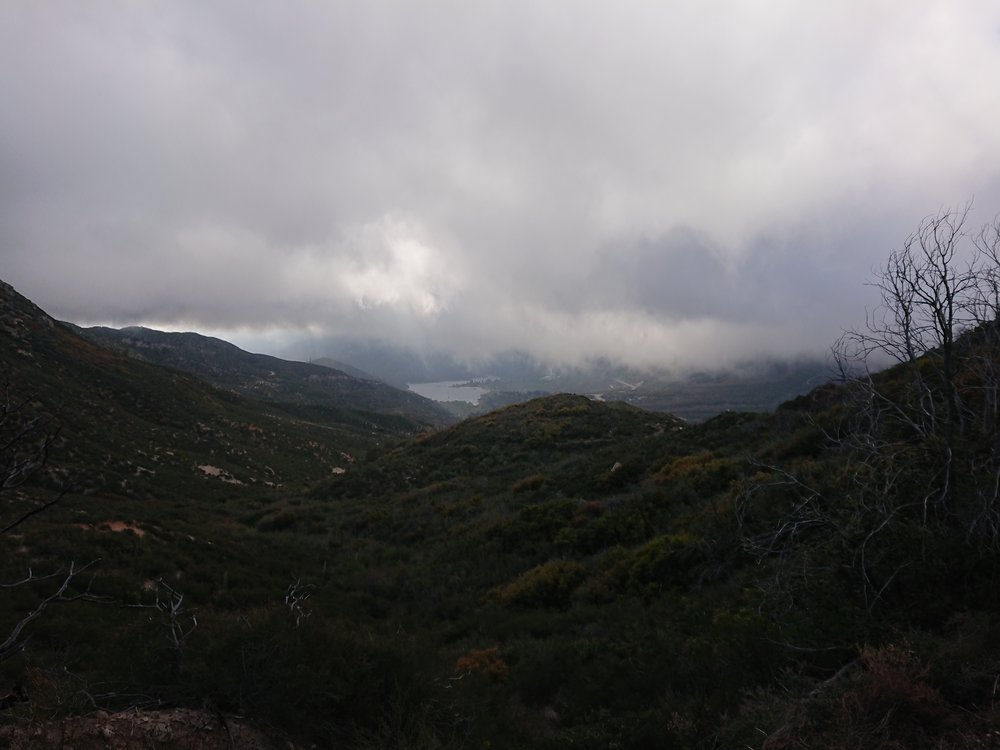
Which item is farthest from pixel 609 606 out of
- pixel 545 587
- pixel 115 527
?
pixel 115 527

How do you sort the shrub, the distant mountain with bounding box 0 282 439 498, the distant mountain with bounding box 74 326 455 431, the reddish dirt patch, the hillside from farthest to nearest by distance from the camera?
the distant mountain with bounding box 74 326 455 431 < the distant mountain with bounding box 0 282 439 498 < the reddish dirt patch < the shrub < the hillside

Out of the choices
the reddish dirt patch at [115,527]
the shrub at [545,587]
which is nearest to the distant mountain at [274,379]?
the reddish dirt patch at [115,527]

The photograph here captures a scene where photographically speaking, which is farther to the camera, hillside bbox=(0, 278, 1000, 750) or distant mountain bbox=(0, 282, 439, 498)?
distant mountain bbox=(0, 282, 439, 498)

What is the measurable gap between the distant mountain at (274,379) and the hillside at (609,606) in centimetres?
8974

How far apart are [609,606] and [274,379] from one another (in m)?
164

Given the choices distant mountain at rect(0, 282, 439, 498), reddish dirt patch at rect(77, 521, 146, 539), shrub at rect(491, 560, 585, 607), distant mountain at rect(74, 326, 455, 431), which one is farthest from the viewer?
distant mountain at rect(74, 326, 455, 431)

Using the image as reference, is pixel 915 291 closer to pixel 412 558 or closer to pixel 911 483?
pixel 911 483

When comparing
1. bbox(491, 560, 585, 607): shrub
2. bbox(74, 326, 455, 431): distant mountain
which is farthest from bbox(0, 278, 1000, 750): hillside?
bbox(74, 326, 455, 431): distant mountain

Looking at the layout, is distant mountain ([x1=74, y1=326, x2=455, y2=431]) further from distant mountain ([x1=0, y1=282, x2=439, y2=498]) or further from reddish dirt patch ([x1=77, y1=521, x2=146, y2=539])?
reddish dirt patch ([x1=77, y1=521, x2=146, y2=539])

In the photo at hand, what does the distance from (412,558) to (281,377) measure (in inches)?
6465

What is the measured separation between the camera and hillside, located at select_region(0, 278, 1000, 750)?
3.80 m

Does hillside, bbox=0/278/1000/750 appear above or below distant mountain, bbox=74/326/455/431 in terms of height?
below

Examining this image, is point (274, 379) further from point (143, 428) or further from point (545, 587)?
point (545, 587)

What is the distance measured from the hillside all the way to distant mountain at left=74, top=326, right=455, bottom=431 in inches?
3533
